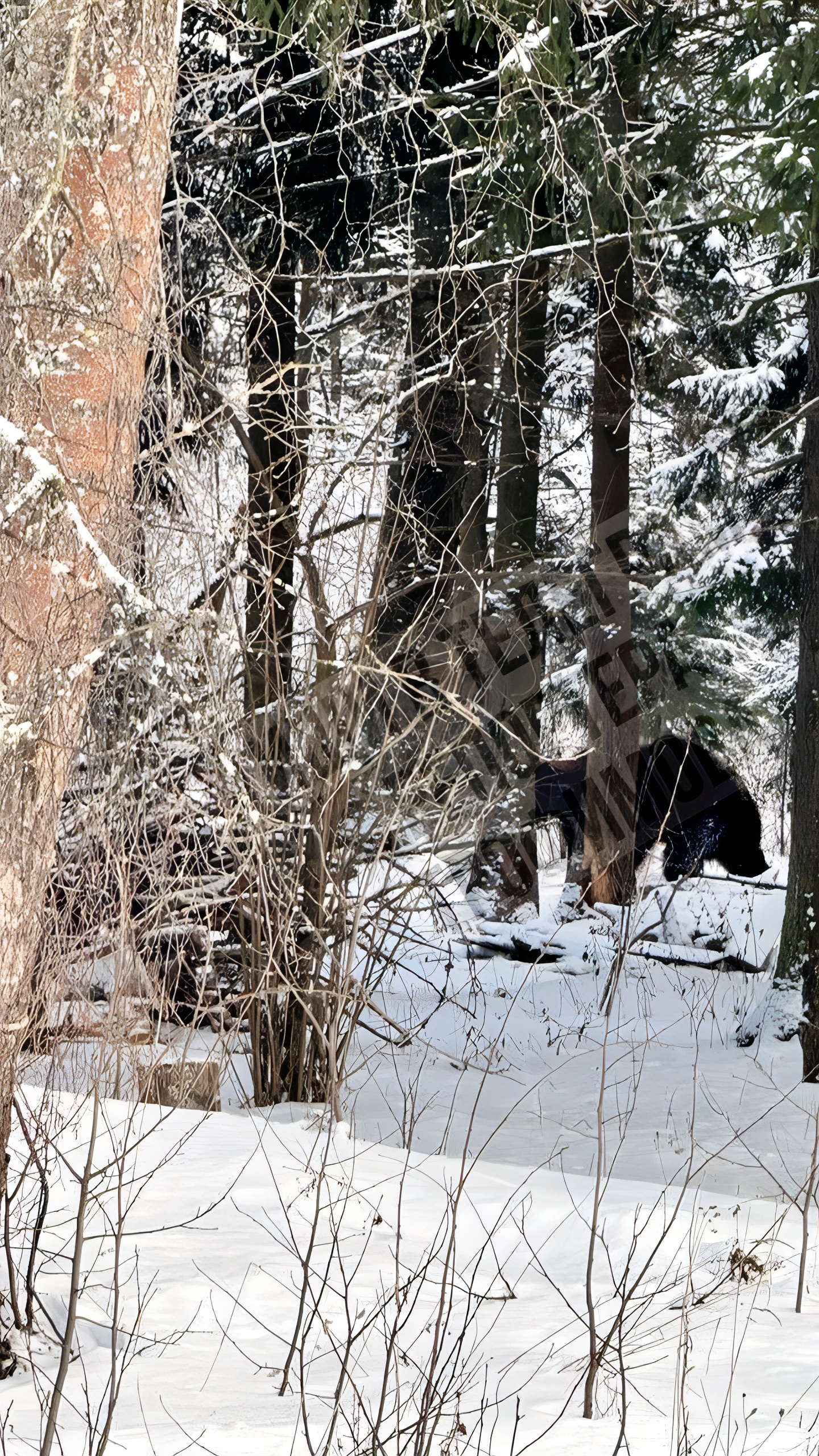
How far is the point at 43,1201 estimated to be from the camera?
3354mm

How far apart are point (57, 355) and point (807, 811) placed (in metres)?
5.57

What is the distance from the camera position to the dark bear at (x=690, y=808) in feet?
46.1

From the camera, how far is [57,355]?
141 inches

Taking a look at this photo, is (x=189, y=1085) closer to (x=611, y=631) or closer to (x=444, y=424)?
(x=444, y=424)

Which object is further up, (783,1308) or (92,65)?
(92,65)

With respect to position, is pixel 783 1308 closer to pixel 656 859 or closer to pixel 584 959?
pixel 584 959

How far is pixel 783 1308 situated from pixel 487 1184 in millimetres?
1138

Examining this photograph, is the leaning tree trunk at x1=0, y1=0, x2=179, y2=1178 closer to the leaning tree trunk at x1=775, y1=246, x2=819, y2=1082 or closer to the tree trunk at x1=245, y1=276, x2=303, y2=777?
the tree trunk at x1=245, y1=276, x2=303, y2=777

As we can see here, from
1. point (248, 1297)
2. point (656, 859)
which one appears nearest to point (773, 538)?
point (656, 859)

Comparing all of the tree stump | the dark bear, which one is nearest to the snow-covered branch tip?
the tree stump

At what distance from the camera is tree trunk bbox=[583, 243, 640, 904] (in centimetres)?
1209

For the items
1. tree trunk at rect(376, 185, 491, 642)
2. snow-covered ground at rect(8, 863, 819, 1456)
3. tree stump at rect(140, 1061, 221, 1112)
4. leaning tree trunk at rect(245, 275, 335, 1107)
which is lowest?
snow-covered ground at rect(8, 863, 819, 1456)

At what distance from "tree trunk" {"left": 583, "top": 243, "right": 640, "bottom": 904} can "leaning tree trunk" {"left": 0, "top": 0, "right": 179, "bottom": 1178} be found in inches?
337

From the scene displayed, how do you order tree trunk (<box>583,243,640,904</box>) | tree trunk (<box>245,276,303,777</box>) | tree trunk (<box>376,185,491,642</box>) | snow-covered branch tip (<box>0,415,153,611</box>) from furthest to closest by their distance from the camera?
1. tree trunk (<box>583,243,640,904</box>)
2. tree trunk (<box>376,185,491,642</box>)
3. tree trunk (<box>245,276,303,777</box>)
4. snow-covered branch tip (<box>0,415,153,611</box>)
